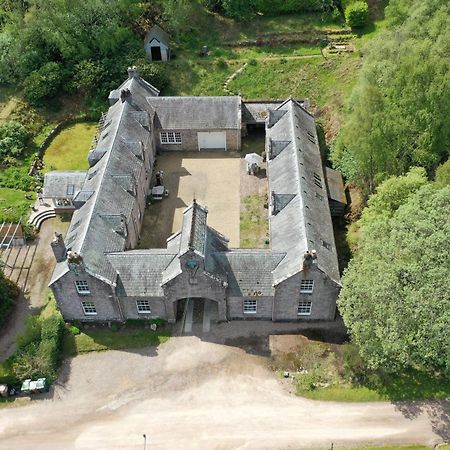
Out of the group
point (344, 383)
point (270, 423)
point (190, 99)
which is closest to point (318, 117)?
point (190, 99)

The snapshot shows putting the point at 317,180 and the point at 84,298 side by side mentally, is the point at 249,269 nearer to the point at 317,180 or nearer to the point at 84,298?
the point at 317,180

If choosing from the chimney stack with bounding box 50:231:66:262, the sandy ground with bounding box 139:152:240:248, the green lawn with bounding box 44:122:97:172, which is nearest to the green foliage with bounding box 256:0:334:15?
the sandy ground with bounding box 139:152:240:248

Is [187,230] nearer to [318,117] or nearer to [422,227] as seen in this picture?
[422,227]

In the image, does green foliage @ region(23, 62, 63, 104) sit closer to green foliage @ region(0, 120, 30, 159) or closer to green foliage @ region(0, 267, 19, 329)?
green foliage @ region(0, 120, 30, 159)

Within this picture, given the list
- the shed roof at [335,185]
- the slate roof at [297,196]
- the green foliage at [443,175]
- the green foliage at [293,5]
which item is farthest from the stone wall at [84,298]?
the green foliage at [293,5]

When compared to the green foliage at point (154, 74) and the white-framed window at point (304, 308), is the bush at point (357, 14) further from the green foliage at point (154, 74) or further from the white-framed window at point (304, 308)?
the white-framed window at point (304, 308)

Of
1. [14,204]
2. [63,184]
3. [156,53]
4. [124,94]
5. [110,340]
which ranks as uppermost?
[156,53]

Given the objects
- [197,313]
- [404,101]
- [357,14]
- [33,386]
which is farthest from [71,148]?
[357,14]
